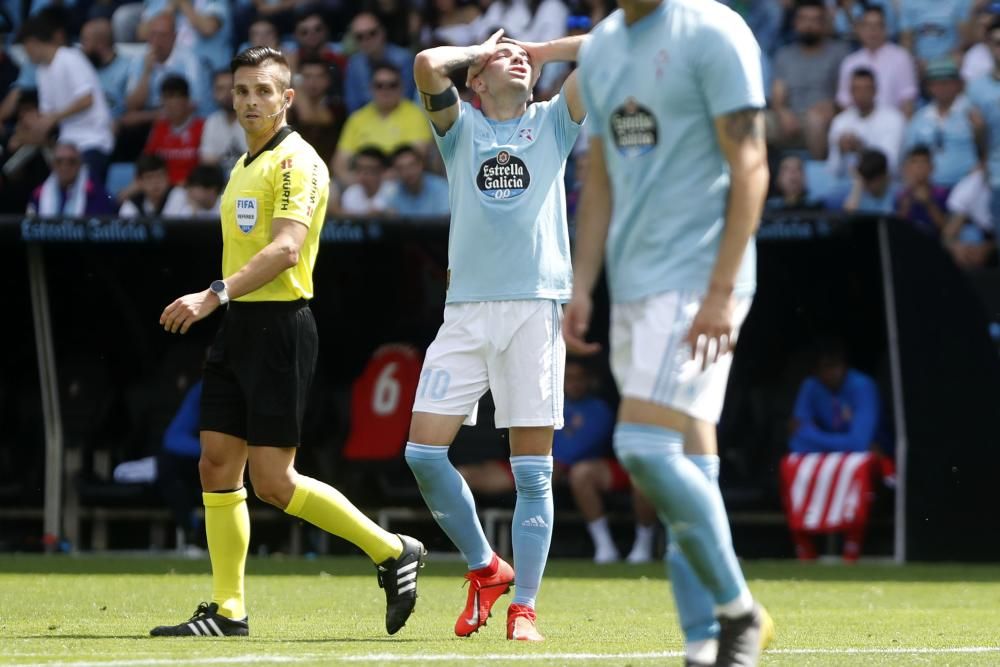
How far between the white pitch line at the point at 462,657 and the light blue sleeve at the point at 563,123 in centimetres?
203

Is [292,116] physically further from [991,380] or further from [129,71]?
[991,380]

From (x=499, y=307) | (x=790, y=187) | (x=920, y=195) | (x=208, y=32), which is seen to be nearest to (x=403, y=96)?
(x=208, y=32)

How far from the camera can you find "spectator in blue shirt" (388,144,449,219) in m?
13.3

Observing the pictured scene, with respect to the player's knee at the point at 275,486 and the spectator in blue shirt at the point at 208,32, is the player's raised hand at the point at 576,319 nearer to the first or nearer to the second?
the player's knee at the point at 275,486

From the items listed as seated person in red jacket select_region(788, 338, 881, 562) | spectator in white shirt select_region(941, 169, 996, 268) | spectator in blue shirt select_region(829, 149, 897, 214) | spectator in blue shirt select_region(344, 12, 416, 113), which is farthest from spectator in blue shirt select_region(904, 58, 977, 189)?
spectator in blue shirt select_region(344, 12, 416, 113)

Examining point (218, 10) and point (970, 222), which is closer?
point (970, 222)

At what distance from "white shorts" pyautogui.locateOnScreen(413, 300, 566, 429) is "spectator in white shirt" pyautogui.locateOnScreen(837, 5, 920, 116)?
7.76m

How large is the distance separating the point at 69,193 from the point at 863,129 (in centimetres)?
604

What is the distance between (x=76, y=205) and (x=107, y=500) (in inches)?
90.2

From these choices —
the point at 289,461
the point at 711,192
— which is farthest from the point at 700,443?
the point at 289,461

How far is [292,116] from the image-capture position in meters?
15.3

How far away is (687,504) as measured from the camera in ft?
15.5

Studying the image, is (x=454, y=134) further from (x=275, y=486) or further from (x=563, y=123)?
(x=275, y=486)

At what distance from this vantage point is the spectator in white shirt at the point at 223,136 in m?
14.9
